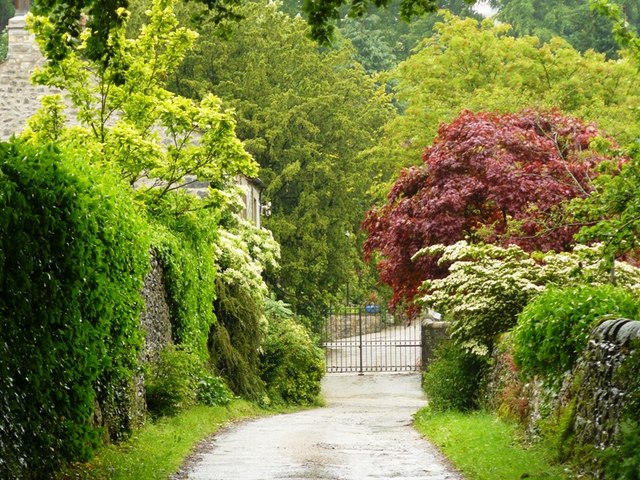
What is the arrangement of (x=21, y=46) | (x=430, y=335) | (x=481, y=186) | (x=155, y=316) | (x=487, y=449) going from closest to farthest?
(x=487, y=449) → (x=155, y=316) → (x=481, y=186) → (x=21, y=46) → (x=430, y=335)

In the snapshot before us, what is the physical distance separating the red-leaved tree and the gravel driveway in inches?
151

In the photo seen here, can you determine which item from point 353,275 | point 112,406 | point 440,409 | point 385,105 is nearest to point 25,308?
point 112,406

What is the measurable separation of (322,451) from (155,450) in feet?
7.44

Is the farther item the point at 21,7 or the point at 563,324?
the point at 21,7

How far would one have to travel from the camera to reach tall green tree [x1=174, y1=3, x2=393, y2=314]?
39938 mm

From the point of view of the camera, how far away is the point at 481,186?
22.9 metres

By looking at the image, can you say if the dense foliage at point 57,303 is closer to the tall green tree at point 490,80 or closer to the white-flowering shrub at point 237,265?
the white-flowering shrub at point 237,265

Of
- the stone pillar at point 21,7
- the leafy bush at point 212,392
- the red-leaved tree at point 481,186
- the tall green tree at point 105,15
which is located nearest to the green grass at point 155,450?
the leafy bush at point 212,392

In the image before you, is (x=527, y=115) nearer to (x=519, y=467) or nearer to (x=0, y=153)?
(x=519, y=467)

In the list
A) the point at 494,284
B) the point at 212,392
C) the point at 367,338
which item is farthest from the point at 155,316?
the point at 367,338

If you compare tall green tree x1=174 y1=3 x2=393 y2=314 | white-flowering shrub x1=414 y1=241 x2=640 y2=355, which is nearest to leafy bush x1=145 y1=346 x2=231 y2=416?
white-flowering shrub x1=414 y1=241 x2=640 y2=355

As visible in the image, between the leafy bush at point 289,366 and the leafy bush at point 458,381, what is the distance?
7804 mm

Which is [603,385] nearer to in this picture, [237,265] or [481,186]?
[481,186]

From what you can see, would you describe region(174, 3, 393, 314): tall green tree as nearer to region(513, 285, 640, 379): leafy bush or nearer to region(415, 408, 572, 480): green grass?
region(415, 408, 572, 480): green grass
